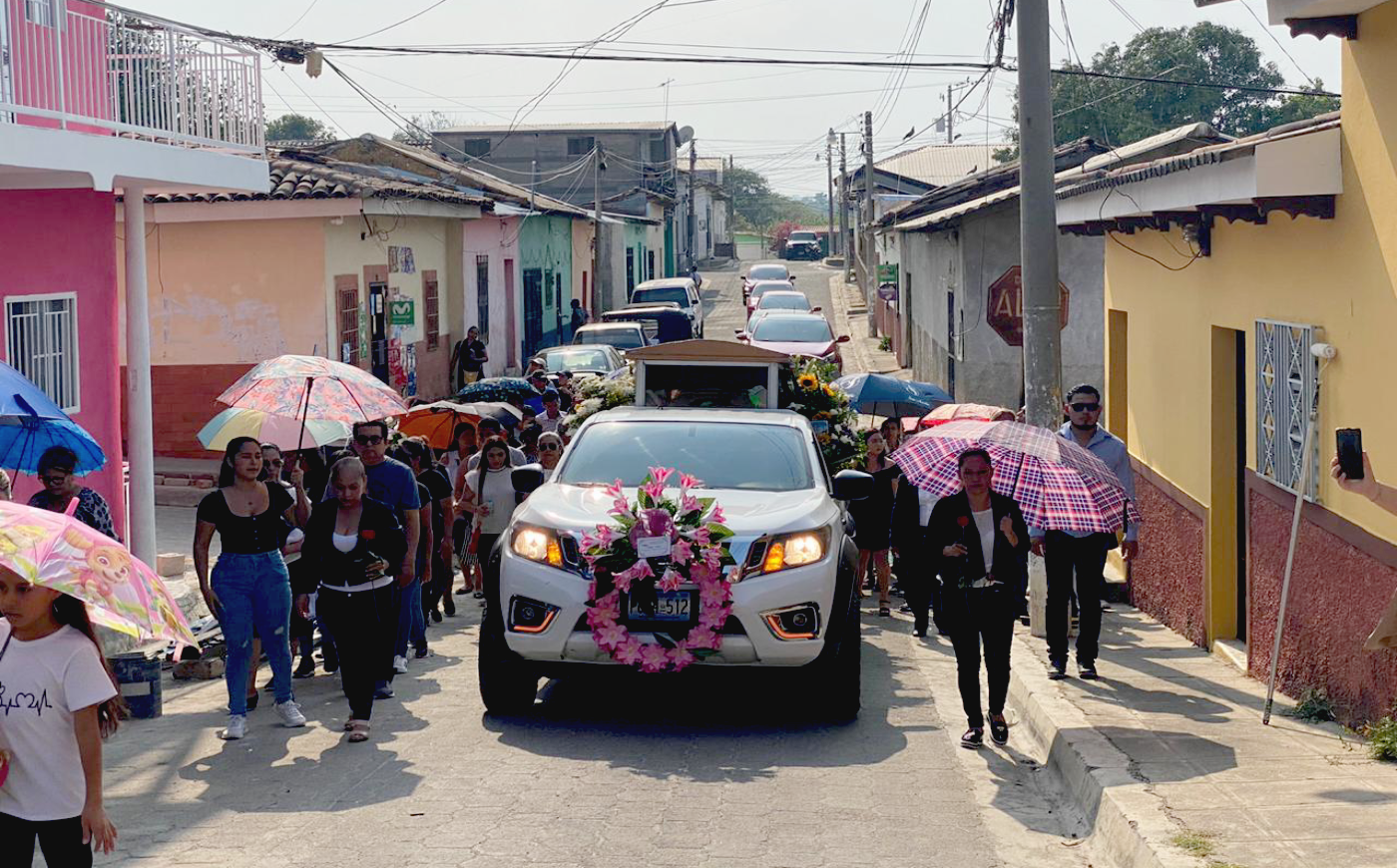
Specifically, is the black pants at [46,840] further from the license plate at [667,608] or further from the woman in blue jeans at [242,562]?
the license plate at [667,608]

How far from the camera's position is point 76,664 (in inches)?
194

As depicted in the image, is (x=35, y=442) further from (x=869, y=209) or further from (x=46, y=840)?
(x=869, y=209)

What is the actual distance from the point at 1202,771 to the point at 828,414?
6.99 metres

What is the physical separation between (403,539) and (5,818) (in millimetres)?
4191

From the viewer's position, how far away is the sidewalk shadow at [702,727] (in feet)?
27.5

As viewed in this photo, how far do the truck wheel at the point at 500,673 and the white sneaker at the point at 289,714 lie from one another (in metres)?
1.02

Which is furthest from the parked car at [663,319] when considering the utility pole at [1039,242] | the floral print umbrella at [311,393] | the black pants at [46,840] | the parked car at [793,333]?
the black pants at [46,840]

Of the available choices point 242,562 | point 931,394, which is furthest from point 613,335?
point 242,562

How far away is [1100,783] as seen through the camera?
7312mm

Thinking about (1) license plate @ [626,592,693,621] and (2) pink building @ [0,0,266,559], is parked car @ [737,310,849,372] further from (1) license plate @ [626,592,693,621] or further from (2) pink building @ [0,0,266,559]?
(1) license plate @ [626,592,693,621]

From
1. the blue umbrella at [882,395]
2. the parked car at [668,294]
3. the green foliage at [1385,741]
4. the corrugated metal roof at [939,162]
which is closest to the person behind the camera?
the green foliage at [1385,741]

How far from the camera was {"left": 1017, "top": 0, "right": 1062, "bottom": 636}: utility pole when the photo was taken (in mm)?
11711

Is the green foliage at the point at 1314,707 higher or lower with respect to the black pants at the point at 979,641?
lower

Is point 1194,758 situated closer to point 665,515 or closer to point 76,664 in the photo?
point 665,515
